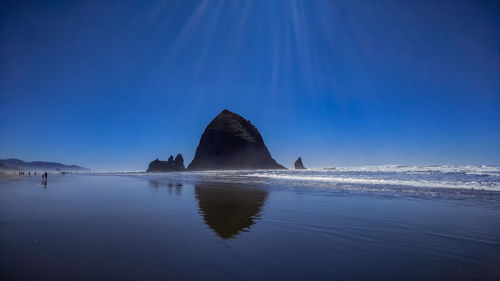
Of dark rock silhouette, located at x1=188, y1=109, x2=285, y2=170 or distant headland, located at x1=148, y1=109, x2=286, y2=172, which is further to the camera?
distant headland, located at x1=148, y1=109, x2=286, y2=172

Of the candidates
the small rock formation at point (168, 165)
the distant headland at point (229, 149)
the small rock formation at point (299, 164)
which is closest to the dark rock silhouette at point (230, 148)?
the distant headland at point (229, 149)

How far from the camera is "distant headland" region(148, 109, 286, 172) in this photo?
11950cm

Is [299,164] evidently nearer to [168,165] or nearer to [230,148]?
[230,148]

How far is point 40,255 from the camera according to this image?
12.5ft

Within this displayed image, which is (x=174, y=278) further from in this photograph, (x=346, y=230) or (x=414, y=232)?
(x=414, y=232)

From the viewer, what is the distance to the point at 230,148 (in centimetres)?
12056

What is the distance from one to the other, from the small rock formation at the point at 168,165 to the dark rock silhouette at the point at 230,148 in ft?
33.2

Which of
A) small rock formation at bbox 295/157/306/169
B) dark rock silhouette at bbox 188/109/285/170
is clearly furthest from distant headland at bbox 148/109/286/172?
small rock formation at bbox 295/157/306/169

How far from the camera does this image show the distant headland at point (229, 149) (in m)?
120

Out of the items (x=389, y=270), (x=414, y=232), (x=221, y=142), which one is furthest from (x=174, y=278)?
(x=221, y=142)

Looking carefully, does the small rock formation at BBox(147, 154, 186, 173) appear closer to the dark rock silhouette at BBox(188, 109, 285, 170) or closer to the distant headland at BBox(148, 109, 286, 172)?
the distant headland at BBox(148, 109, 286, 172)

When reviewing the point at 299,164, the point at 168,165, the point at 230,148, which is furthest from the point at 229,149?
the point at 299,164

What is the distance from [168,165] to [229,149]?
41444 millimetres

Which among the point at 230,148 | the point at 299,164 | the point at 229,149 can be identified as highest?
the point at 230,148
